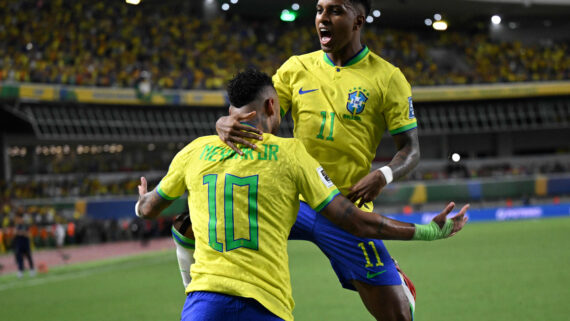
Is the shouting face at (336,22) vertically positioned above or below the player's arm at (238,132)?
above

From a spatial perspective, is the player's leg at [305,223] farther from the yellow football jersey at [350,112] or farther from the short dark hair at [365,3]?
the short dark hair at [365,3]

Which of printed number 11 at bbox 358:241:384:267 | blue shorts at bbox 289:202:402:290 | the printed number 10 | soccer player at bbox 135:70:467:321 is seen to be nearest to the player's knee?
blue shorts at bbox 289:202:402:290

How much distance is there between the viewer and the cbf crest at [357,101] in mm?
4805

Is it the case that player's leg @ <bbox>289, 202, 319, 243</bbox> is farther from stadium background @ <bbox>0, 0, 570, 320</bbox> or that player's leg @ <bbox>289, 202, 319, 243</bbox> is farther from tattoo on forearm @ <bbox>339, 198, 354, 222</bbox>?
stadium background @ <bbox>0, 0, 570, 320</bbox>

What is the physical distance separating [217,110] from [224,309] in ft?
114

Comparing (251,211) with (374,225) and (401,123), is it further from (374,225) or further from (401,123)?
(401,123)

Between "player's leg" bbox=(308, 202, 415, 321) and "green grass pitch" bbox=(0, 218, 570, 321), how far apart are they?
371 cm

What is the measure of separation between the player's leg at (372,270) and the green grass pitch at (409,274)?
371 centimetres

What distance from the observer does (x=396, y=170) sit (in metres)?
4.52

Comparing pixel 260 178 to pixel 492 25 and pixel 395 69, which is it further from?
pixel 492 25

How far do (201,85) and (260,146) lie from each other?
32.9 m

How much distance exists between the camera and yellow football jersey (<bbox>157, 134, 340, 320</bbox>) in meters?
3.41

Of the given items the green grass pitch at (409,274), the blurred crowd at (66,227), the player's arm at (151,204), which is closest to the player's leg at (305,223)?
the player's arm at (151,204)

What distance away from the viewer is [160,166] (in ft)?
118
